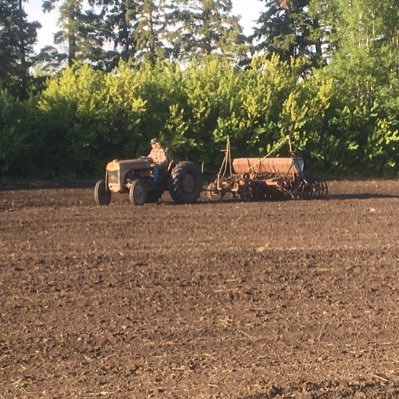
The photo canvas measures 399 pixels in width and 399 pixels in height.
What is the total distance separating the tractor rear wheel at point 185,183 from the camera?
19453mm

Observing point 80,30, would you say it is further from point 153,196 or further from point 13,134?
point 153,196

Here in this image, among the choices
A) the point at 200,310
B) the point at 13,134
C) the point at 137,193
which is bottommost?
the point at 200,310

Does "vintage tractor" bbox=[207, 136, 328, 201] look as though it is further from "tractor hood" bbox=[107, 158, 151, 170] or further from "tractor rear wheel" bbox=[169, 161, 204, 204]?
"tractor hood" bbox=[107, 158, 151, 170]

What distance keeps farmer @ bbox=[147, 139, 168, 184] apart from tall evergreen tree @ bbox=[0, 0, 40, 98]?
1948cm

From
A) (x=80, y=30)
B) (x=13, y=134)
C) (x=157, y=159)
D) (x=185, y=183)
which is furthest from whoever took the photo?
(x=80, y=30)

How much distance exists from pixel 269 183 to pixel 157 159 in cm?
304

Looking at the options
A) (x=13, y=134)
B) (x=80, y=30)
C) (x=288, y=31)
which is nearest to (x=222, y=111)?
(x=13, y=134)

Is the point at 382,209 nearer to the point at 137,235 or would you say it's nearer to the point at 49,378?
the point at 137,235

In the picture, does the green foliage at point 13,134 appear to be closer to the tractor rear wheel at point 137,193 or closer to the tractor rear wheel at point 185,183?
the tractor rear wheel at point 137,193

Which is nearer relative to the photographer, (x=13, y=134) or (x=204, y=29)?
(x=13, y=134)

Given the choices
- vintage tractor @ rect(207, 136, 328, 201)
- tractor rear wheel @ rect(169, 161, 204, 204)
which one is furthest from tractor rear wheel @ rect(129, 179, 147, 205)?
vintage tractor @ rect(207, 136, 328, 201)

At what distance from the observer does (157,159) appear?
1989 centimetres

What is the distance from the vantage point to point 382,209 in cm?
1902

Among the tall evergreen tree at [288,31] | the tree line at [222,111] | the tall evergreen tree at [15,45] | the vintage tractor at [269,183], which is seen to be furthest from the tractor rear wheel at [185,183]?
the tall evergreen tree at [288,31]
